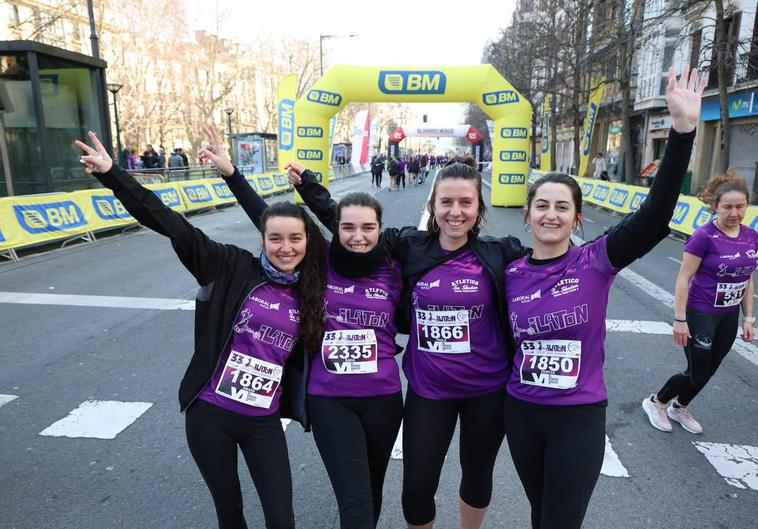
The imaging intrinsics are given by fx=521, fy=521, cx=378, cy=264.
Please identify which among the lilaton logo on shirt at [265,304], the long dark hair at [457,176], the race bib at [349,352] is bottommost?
the race bib at [349,352]

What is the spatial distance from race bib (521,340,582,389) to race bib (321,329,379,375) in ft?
2.21

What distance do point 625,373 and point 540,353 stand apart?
3.33 m

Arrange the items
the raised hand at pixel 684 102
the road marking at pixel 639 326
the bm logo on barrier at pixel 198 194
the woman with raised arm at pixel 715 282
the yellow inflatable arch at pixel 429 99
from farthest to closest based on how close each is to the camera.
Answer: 1. the yellow inflatable arch at pixel 429 99
2. the bm logo on barrier at pixel 198 194
3. the road marking at pixel 639 326
4. the woman with raised arm at pixel 715 282
5. the raised hand at pixel 684 102

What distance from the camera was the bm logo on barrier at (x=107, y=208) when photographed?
1236cm

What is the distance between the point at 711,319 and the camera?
12.1 feet

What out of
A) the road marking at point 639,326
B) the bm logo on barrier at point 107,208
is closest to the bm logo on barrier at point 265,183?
the bm logo on barrier at point 107,208

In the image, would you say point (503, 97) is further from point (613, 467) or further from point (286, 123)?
point (613, 467)

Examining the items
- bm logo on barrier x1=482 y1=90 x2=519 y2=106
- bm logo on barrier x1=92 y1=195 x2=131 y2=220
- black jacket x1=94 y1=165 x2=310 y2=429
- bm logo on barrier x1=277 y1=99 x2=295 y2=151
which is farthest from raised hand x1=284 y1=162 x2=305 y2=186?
bm logo on barrier x1=277 y1=99 x2=295 y2=151

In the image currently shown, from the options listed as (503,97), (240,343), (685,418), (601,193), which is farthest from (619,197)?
(240,343)

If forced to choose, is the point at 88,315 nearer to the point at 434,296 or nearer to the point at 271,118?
the point at 434,296

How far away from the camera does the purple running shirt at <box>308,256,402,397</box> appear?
232cm

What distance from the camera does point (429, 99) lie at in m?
18.7

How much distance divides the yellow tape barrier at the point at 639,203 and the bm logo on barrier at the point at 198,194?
1064 cm

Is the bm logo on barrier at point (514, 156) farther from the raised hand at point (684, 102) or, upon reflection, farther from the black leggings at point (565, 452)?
the black leggings at point (565, 452)
